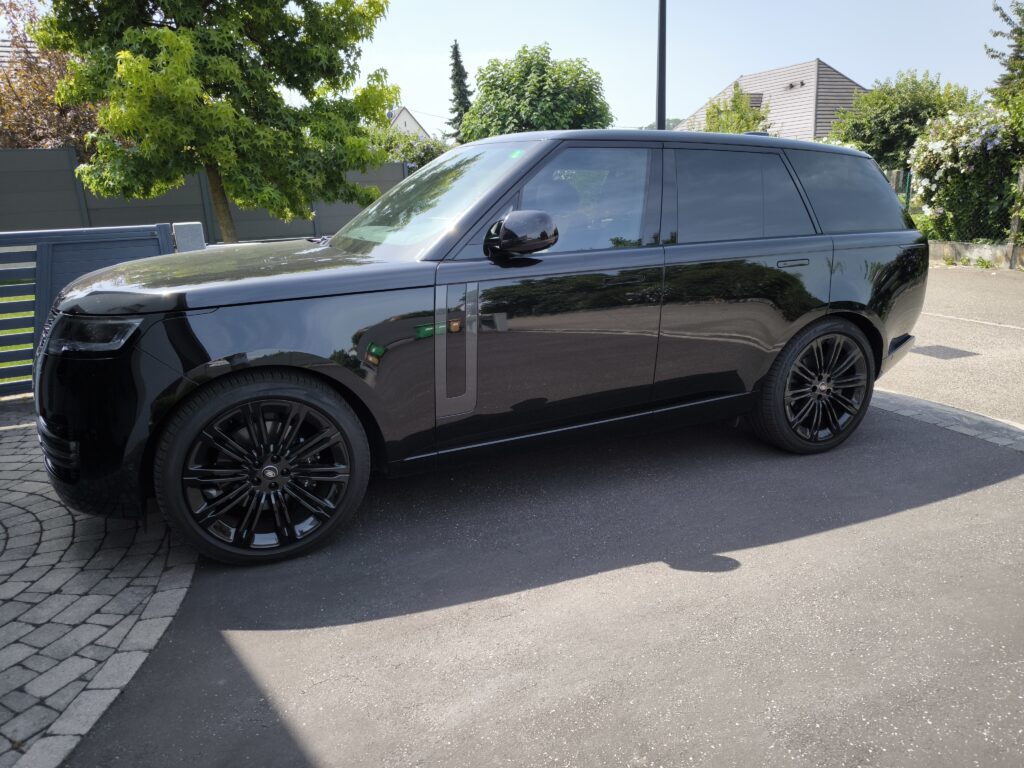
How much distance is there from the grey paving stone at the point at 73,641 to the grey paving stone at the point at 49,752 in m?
0.49

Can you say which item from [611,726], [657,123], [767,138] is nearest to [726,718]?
[611,726]

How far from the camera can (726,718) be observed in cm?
227

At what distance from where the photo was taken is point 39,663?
8.61 ft

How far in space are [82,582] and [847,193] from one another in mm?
4625

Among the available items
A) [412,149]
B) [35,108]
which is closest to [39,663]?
[35,108]

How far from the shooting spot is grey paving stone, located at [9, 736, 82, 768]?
2.14 m

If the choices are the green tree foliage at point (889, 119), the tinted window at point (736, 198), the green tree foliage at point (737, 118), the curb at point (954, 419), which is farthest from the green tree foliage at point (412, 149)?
the tinted window at point (736, 198)

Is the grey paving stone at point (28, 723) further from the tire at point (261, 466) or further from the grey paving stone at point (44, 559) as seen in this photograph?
the grey paving stone at point (44, 559)

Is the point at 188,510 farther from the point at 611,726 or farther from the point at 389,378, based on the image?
the point at 611,726

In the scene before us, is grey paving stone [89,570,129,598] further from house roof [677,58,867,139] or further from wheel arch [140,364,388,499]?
house roof [677,58,867,139]

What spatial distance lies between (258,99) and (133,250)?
537 cm

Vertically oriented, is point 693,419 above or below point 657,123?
below

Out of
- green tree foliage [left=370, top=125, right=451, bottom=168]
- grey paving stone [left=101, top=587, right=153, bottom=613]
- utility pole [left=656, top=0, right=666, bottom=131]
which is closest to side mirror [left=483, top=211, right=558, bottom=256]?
grey paving stone [left=101, top=587, right=153, bottom=613]

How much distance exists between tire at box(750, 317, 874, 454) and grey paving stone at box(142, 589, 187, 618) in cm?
325
